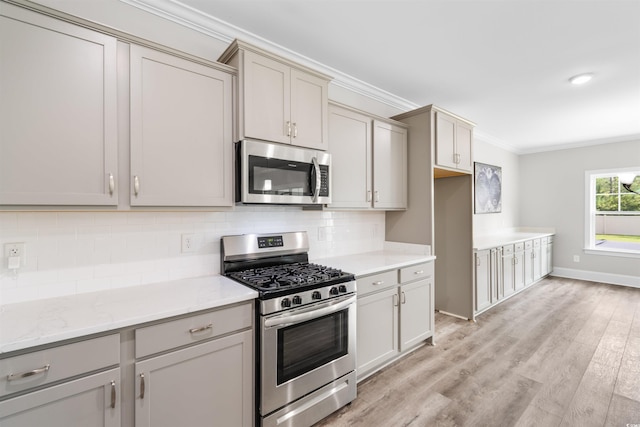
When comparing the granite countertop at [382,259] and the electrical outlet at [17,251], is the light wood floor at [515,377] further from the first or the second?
the electrical outlet at [17,251]

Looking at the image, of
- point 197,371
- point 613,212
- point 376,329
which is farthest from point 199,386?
point 613,212

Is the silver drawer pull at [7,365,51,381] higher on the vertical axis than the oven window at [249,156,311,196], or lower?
lower

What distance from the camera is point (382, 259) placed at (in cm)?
280

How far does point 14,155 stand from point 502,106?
476 centimetres

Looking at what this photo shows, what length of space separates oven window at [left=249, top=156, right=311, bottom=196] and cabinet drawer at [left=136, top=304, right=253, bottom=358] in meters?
Result: 0.79

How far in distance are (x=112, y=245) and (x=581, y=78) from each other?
4.50 meters

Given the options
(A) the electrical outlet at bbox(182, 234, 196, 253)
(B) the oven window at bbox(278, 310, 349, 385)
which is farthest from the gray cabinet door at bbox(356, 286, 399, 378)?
(A) the electrical outlet at bbox(182, 234, 196, 253)

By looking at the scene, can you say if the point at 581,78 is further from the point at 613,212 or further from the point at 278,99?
the point at 613,212

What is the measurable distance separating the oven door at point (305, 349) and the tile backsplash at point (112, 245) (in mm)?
739

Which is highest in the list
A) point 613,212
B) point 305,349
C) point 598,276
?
point 613,212

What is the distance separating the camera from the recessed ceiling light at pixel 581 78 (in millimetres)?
2980

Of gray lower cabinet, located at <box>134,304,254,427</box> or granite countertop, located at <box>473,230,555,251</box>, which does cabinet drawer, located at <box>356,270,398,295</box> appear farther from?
granite countertop, located at <box>473,230,555,251</box>

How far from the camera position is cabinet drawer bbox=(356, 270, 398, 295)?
2314mm

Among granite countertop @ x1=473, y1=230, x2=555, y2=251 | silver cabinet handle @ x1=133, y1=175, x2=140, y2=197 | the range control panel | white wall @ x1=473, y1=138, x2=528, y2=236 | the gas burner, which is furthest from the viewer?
white wall @ x1=473, y1=138, x2=528, y2=236
